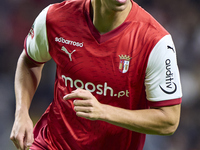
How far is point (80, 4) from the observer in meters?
2.17

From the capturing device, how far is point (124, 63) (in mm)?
2010

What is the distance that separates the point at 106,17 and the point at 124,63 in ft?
0.95

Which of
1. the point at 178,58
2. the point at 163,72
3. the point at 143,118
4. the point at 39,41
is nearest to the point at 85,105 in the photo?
the point at 143,118

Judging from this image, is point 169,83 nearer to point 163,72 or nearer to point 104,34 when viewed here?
point 163,72

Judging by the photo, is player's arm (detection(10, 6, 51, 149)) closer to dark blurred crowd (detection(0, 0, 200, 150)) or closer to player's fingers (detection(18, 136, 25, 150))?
player's fingers (detection(18, 136, 25, 150))

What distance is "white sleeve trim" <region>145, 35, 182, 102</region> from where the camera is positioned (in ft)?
6.28

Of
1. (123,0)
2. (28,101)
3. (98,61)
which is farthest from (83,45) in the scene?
(28,101)

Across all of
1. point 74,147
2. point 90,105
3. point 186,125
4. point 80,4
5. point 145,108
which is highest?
point 80,4

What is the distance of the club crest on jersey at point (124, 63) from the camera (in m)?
2.00

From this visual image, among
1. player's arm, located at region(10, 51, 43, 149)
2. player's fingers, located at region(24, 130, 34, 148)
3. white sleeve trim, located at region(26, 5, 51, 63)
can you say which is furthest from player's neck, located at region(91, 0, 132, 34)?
player's fingers, located at region(24, 130, 34, 148)

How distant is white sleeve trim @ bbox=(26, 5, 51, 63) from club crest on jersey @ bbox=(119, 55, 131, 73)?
533 mm

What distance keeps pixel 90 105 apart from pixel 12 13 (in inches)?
154

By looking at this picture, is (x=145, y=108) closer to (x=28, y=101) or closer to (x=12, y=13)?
(x=28, y=101)

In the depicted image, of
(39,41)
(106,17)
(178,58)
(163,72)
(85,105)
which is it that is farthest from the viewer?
(178,58)
